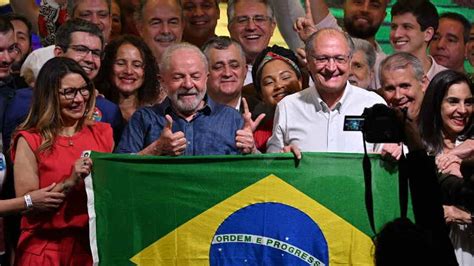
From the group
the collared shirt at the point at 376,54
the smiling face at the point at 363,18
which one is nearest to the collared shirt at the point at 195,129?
the collared shirt at the point at 376,54

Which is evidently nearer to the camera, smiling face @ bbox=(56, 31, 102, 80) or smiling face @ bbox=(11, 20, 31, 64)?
smiling face @ bbox=(56, 31, 102, 80)

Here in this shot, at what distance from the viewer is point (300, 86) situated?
9.30m

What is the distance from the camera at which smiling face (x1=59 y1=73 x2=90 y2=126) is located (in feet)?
26.9

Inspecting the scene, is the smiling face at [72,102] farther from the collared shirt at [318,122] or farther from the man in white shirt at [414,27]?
the man in white shirt at [414,27]

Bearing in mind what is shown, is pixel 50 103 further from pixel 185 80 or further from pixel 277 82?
pixel 277 82

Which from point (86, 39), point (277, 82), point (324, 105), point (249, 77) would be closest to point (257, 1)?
point (249, 77)

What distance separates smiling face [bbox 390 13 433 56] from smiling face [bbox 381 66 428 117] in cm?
96

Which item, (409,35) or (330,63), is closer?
(330,63)

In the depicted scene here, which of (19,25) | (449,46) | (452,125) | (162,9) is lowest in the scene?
(452,125)

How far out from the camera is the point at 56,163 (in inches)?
318

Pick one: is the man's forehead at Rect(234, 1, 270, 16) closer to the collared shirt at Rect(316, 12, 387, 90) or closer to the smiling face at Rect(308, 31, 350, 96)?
the collared shirt at Rect(316, 12, 387, 90)

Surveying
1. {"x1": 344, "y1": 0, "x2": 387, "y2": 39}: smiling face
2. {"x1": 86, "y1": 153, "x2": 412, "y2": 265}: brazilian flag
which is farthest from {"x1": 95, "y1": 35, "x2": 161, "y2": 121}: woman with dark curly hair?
{"x1": 344, "y1": 0, "x2": 387, "y2": 39}: smiling face

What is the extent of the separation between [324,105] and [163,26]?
215 centimetres

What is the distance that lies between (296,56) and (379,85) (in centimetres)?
79
